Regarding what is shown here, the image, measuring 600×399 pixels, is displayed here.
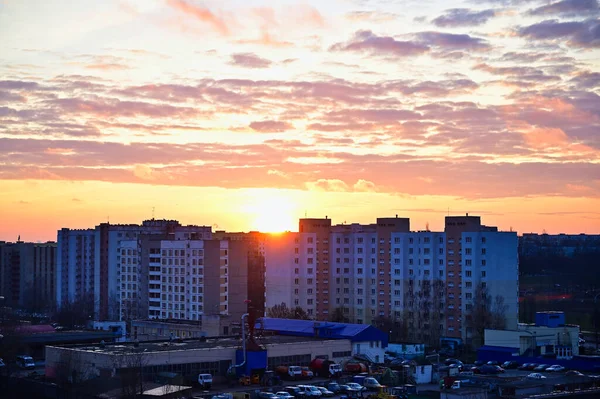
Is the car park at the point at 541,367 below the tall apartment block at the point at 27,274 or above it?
below

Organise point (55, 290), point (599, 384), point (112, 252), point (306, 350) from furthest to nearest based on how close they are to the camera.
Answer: point (55, 290) → point (112, 252) → point (306, 350) → point (599, 384)

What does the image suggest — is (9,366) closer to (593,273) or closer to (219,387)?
(219,387)

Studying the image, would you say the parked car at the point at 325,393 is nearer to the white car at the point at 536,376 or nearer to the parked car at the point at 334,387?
the parked car at the point at 334,387

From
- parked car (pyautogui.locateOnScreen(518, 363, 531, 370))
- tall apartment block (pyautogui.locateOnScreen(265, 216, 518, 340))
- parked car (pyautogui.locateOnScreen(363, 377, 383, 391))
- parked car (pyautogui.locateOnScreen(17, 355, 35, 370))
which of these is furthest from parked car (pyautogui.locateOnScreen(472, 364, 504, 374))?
parked car (pyautogui.locateOnScreen(17, 355, 35, 370))

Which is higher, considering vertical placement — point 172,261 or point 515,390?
point 172,261

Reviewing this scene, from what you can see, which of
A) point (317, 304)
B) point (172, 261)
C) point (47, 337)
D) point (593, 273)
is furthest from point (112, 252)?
point (593, 273)

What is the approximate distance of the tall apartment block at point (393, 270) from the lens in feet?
121

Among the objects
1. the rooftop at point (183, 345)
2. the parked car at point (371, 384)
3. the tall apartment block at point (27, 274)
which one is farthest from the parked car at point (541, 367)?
the tall apartment block at point (27, 274)

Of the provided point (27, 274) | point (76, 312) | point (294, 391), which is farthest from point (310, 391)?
point (27, 274)

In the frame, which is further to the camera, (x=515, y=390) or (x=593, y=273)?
(x=593, y=273)

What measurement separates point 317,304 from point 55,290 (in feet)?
73.6

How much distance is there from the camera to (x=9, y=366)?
27797mm

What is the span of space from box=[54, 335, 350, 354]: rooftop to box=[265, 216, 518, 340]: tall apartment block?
10.5 m

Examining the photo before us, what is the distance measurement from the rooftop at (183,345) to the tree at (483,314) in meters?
9.57
